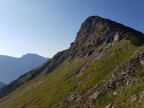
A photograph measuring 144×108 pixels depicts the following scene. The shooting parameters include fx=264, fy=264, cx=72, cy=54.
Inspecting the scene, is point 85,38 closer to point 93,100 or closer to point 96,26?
point 96,26

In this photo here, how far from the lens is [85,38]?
16275 centimetres

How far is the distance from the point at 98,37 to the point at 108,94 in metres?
78.1

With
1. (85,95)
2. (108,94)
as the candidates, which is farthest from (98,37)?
(108,94)

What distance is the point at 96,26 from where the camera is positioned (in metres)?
156

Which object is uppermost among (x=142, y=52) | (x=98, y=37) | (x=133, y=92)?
(x=98, y=37)

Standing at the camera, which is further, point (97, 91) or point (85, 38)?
point (85, 38)

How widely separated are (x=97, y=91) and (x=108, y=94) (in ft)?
17.9

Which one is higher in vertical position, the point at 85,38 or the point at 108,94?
the point at 85,38

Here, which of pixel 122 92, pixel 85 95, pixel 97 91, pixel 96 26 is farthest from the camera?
pixel 96 26

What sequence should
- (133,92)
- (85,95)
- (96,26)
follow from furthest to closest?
(96,26), (85,95), (133,92)

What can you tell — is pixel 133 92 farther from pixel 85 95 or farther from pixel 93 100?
pixel 85 95

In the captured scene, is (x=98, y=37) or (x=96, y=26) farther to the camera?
(x=96, y=26)

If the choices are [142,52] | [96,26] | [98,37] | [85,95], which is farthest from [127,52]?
[96,26]

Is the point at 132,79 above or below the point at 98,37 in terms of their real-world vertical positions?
below
